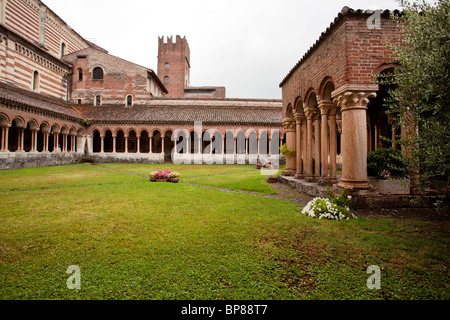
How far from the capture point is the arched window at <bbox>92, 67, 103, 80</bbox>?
1216 inches

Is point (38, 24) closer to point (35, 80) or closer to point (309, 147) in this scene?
point (35, 80)

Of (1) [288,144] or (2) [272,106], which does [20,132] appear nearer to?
(1) [288,144]

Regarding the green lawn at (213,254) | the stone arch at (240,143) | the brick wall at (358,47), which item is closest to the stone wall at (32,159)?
the green lawn at (213,254)

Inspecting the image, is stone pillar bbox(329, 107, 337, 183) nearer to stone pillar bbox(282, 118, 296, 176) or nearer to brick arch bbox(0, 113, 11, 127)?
stone pillar bbox(282, 118, 296, 176)

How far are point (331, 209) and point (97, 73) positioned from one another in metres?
34.2

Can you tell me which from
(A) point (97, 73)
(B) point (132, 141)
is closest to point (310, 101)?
(B) point (132, 141)

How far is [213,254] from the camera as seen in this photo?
3.46m

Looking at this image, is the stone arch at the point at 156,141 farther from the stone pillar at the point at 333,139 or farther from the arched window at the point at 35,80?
the stone pillar at the point at 333,139

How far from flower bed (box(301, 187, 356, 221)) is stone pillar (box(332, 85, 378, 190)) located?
0.83 m

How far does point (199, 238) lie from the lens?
411 cm

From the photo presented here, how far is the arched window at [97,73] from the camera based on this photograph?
30891 mm

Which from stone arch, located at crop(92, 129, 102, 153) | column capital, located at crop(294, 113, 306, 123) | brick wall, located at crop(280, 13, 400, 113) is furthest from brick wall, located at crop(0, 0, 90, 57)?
brick wall, located at crop(280, 13, 400, 113)
